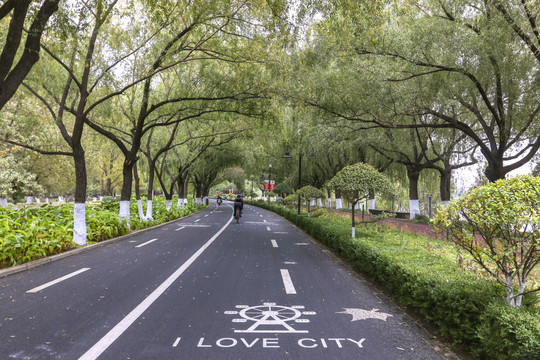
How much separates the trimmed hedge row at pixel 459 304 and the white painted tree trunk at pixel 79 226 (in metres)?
9.72

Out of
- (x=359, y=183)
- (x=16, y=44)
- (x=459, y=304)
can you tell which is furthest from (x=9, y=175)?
(x=459, y=304)

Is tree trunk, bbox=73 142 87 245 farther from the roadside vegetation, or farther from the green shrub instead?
the green shrub

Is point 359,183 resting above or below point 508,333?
above

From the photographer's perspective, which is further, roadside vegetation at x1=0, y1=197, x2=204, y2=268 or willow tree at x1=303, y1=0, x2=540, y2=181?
willow tree at x1=303, y1=0, x2=540, y2=181

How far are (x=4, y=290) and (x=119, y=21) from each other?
1200cm

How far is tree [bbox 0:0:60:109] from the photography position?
19.4 ft

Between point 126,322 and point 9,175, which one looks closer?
point 126,322

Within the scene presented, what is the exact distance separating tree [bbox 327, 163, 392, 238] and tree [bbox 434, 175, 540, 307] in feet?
20.0

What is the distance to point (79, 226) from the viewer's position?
1142cm

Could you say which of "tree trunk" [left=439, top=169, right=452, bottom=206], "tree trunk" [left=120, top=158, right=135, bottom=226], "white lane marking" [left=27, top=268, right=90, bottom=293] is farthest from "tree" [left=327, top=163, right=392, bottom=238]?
"tree trunk" [left=439, top=169, right=452, bottom=206]

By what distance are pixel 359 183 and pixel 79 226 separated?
9952mm

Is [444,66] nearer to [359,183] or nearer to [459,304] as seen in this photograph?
[359,183]

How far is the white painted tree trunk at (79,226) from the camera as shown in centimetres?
1115

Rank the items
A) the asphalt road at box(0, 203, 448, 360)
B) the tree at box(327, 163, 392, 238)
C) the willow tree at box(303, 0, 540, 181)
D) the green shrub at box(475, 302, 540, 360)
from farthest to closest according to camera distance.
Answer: the tree at box(327, 163, 392, 238), the willow tree at box(303, 0, 540, 181), the asphalt road at box(0, 203, 448, 360), the green shrub at box(475, 302, 540, 360)
